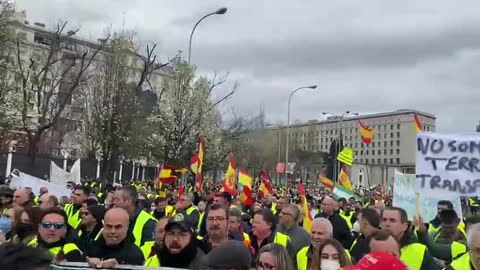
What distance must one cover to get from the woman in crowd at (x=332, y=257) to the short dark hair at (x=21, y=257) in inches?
113

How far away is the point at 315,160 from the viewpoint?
8856 centimetres

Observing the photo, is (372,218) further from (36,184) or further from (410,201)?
(36,184)

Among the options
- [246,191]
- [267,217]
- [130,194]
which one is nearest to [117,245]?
[130,194]

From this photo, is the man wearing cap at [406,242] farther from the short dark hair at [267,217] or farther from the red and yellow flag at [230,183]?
the red and yellow flag at [230,183]

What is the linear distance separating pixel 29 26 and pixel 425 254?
91.1 meters

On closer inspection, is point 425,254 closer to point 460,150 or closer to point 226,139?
point 460,150

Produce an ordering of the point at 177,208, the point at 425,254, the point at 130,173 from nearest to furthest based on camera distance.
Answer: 1. the point at 425,254
2. the point at 177,208
3. the point at 130,173

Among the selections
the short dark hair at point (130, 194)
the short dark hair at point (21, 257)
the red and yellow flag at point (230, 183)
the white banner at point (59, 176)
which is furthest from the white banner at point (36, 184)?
the short dark hair at point (21, 257)

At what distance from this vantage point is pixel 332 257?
469cm

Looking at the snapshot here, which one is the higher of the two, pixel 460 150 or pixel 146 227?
pixel 460 150

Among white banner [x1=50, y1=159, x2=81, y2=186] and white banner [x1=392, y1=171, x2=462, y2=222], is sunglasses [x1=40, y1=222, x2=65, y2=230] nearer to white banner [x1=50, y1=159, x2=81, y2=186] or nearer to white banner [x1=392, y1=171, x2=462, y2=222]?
white banner [x1=392, y1=171, x2=462, y2=222]

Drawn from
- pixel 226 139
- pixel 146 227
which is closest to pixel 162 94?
pixel 226 139

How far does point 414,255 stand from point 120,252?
8.95 ft

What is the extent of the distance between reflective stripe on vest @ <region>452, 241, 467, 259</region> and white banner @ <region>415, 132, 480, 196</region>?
1.89 feet
